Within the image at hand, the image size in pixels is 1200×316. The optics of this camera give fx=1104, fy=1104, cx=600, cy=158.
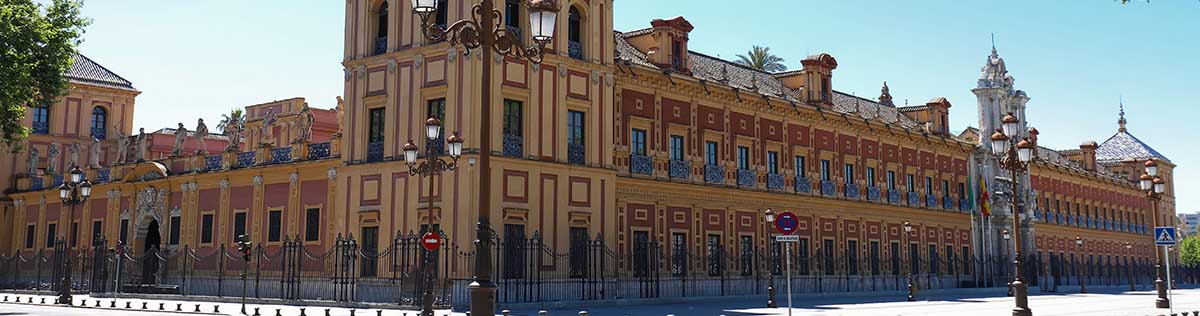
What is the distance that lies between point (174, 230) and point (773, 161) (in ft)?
65.6

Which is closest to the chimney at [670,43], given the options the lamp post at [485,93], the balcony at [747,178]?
the balcony at [747,178]

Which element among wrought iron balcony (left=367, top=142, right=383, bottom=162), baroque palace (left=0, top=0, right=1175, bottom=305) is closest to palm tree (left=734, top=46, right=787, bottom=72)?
baroque palace (left=0, top=0, right=1175, bottom=305)

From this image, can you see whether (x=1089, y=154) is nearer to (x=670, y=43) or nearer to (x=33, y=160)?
(x=670, y=43)

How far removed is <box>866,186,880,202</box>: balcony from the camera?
42.3 meters

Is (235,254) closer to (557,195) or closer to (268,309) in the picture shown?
(268,309)

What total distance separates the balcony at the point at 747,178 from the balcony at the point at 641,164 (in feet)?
15.6

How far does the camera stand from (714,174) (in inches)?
1363

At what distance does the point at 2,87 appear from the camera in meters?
27.8

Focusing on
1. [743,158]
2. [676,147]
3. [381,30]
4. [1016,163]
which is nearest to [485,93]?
[1016,163]

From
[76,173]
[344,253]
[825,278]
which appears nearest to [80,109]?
[76,173]

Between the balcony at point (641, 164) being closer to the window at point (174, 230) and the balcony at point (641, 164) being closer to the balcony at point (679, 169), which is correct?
the balcony at point (679, 169)

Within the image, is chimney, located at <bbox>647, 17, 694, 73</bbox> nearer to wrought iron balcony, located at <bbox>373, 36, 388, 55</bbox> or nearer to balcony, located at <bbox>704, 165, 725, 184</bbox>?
balcony, located at <bbox>704, 165, 725, 184</bbox>

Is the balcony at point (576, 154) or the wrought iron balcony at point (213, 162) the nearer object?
the balcony at point (576, 154)

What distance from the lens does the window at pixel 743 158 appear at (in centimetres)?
3622
